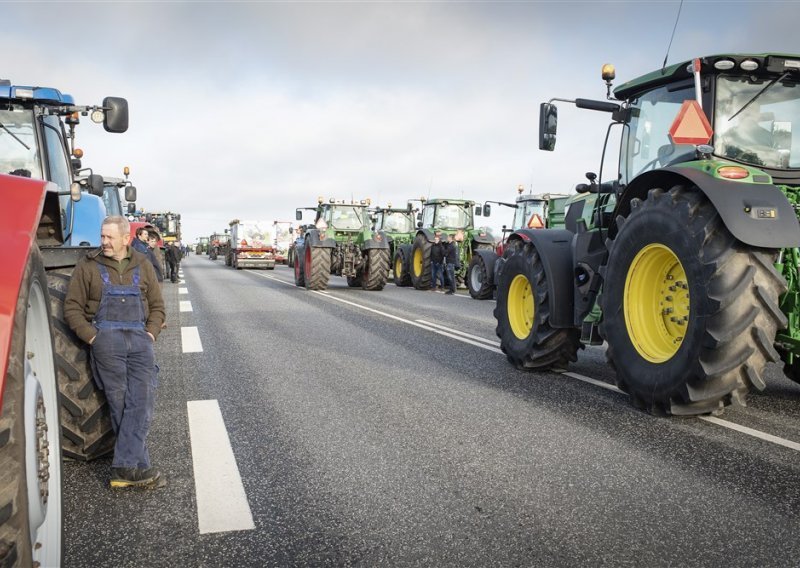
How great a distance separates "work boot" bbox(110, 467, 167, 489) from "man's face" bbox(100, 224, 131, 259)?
1092mm

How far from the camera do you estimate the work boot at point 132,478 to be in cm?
347

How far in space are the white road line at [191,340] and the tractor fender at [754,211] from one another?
5.59 m

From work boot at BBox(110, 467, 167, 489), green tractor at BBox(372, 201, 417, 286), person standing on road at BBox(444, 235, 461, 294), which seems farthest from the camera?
green tractor at BBox(372, 201, 417, 286)

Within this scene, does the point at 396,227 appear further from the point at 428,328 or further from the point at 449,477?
the point at 449,477

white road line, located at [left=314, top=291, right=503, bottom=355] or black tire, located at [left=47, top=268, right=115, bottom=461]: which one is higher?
black tire, located at [left=47, top=268, right=115, bottom=461]

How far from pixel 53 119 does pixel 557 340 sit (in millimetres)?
4919

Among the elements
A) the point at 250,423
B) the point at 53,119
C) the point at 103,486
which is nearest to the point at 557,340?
the point at 250,423

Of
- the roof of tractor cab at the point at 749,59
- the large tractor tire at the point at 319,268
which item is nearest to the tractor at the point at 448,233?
the large tractor tire at the point at 319,268

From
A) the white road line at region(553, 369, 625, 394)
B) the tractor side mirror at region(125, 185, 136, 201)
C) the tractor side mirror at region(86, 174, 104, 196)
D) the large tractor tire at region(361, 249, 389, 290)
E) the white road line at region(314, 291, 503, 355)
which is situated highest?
the tractor side mirror at region(125, 185, 136, 201)

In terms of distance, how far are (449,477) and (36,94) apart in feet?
15.7

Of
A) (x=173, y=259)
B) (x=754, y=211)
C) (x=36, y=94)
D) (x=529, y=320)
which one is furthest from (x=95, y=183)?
(x=173, y=259)

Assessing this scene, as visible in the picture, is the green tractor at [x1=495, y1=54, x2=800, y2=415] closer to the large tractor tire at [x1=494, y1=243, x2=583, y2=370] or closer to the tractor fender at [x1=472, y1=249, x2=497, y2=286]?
the large tractor tire at [x1=494, y1=243, x2=583, y2=370]

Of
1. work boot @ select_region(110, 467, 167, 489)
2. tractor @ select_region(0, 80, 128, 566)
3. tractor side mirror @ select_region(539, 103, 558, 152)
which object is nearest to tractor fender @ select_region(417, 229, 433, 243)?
tractor side mirror @ select_region(539, 103, 558, 152)

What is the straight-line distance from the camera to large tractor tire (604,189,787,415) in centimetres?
422
